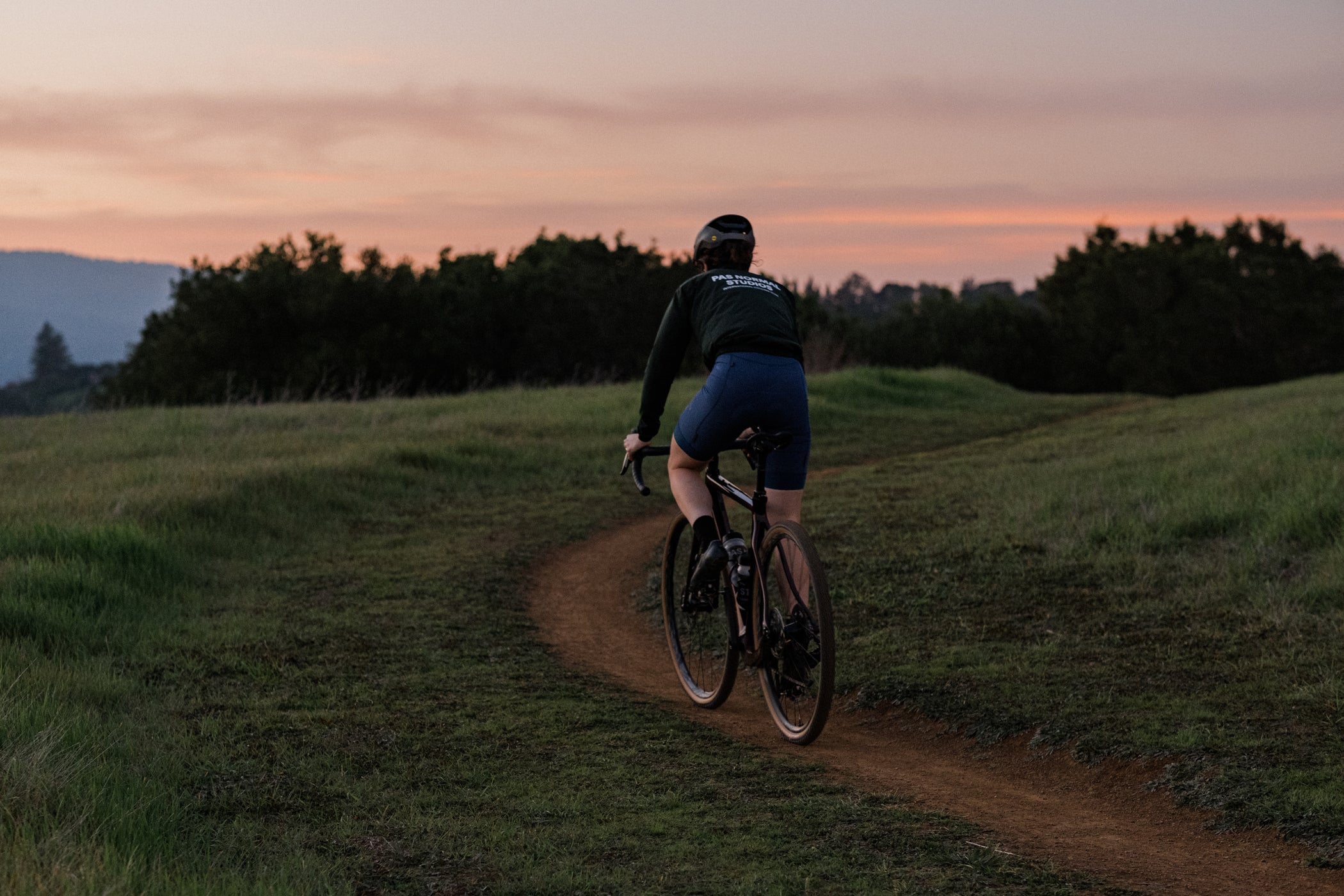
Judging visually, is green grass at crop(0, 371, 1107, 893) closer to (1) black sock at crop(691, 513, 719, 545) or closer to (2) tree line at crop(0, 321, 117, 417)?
(1) black sock at crop(691, 513, 719, 545)

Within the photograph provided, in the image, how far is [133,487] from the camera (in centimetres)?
1234

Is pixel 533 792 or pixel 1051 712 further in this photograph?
pixel 1051 712

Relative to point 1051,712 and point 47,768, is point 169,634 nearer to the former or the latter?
point 47,768

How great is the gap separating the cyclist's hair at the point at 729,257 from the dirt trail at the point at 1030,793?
2309mm

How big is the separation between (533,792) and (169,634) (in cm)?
384

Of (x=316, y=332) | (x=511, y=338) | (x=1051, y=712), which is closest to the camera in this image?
(x=1051, y=712)

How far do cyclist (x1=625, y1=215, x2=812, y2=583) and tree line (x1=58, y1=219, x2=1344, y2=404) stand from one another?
27148mm

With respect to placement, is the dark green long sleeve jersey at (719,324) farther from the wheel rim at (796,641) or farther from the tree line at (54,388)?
the tree line at (54,388)

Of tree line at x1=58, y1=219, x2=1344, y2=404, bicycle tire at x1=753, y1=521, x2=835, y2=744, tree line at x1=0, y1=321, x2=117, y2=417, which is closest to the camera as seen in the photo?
bicycle tire at x1=753, y1=521, x2=835, y2=744

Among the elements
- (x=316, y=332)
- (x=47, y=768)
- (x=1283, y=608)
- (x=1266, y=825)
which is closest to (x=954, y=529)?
(x=1283, y=608)

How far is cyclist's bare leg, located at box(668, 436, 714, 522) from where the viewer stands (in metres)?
6.20

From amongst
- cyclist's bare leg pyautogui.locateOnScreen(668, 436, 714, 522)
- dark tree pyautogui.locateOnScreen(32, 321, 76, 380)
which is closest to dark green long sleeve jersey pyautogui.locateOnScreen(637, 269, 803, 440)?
cyclist's bare leg pyautogui.locateOnScreen(668, 436, 714, 522)

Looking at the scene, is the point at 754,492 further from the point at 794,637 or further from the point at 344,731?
the point at 344,731

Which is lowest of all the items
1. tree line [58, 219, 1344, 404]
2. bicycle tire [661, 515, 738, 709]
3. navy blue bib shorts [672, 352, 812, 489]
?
bicycle tire [661, 515, 738, 709]
